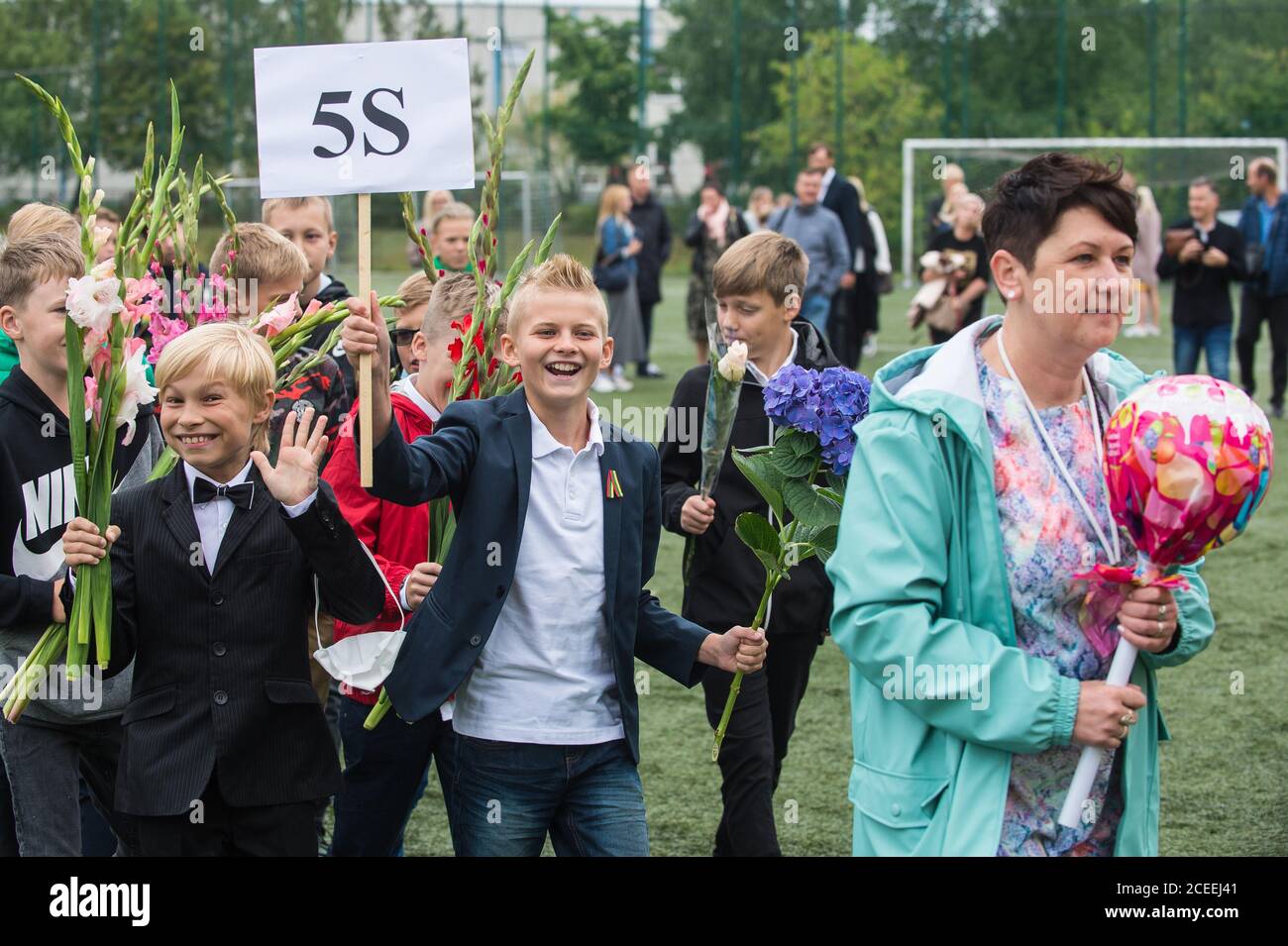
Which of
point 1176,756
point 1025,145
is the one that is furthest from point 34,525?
point 1025,145

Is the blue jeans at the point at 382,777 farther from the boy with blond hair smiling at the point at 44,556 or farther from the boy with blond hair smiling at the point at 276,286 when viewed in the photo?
the boy with blond hair smiling at the point at 276,286

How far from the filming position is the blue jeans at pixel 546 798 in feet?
11.0

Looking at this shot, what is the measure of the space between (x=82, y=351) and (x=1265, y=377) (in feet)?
49.9

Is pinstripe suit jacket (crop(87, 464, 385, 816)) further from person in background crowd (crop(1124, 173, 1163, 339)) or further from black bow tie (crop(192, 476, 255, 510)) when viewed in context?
person in background crowd (crop(1124, 173, 1163, 339))

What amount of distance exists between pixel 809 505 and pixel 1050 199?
1.08 m

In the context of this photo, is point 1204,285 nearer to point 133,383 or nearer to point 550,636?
point 550,636

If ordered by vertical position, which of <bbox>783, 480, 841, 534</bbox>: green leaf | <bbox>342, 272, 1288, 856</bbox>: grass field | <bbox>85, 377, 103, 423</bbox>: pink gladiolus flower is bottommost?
<bbox>342, 272, 1288, 856</bbox>: grass field

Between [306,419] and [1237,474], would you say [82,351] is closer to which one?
[306,419]

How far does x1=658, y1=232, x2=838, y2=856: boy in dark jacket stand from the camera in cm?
427

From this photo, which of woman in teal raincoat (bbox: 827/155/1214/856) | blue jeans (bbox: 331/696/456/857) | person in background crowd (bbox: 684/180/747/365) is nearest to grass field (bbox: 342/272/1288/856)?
blue jeans (bbox: 331/696/456/857)

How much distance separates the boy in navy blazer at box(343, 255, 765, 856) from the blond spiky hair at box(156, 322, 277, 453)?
40cm

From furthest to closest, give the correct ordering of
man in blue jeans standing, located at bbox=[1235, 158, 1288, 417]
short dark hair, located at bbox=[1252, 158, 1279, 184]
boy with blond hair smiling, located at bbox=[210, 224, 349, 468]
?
short dark hair, located at bbox=[1252, 158, 1279, 184], man in blue jeans standing, located at bbox=[1235, 158, 1288, 417], boy with blond hair smiling, located at bbox=[210, 224, 349, 468]

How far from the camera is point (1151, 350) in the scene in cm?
1902
